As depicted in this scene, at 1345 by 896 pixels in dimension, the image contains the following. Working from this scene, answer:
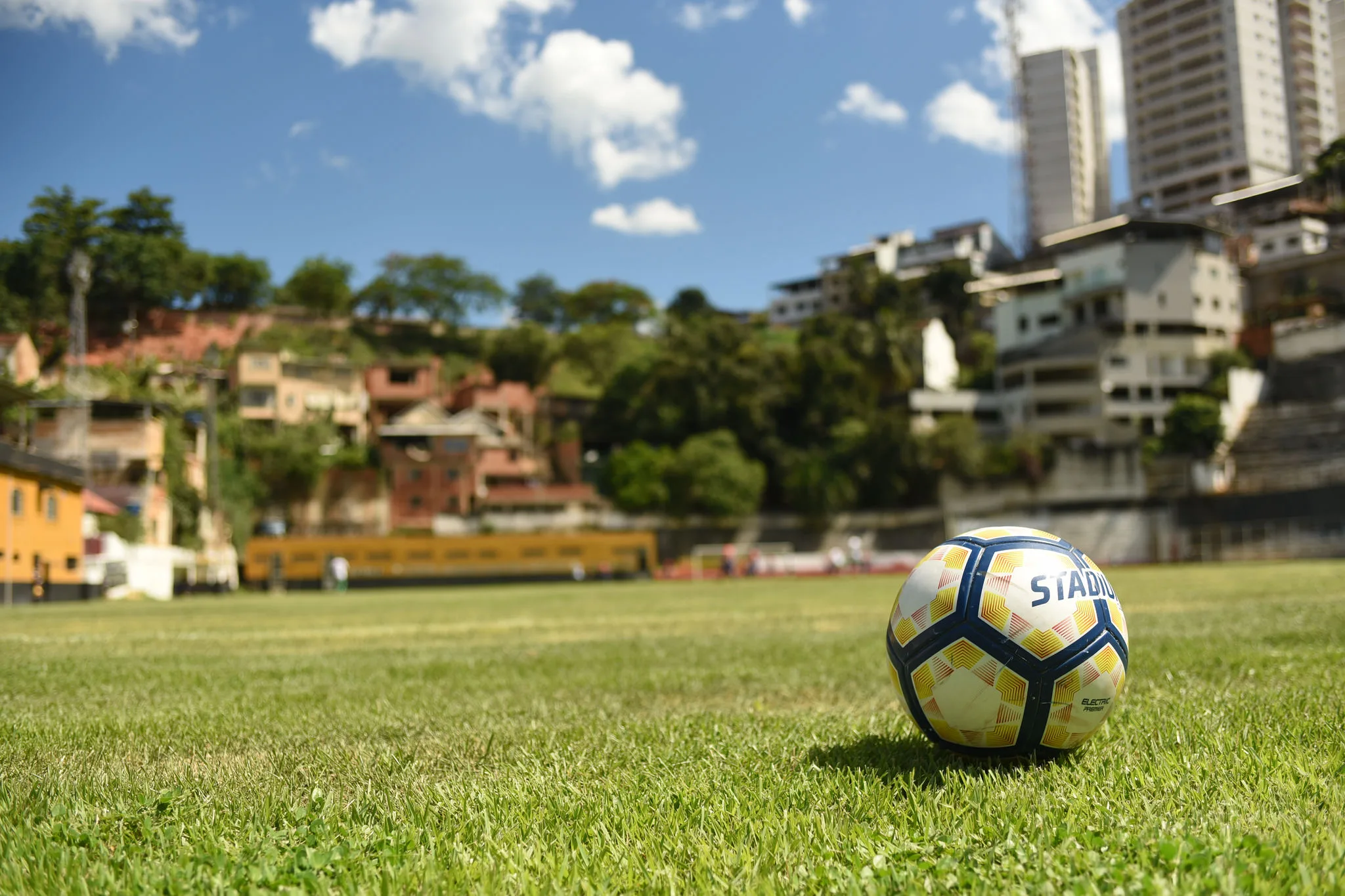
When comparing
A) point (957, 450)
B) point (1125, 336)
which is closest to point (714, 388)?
point (957, 450)

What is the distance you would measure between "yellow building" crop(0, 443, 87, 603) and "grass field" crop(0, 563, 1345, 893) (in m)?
26.6

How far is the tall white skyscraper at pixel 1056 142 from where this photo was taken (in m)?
140

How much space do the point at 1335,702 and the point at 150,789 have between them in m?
6.22

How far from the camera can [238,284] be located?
3939 inches

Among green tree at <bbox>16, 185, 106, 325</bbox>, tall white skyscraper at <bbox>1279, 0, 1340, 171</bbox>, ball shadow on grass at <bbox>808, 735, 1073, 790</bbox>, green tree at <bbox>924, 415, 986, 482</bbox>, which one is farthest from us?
tall white skyscraper at <bbox>1279, 0, 1340, 171</bbox>

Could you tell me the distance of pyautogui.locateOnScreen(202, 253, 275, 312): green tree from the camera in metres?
98.5

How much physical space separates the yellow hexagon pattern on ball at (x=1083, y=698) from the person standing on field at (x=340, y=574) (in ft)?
148

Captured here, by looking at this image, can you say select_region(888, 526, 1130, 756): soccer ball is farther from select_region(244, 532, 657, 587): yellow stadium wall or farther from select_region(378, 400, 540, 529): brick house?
Answer: select_region(378, 400, 540, 529): brick house

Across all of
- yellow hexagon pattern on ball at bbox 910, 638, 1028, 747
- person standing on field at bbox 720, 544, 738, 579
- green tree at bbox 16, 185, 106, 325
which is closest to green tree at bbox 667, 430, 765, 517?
person standing on field at bbox 720, 544, 738, 579

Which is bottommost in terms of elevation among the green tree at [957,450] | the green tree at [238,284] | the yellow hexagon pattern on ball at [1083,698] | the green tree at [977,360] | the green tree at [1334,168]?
the yellow hexagon pattern on ball at [1083,698]

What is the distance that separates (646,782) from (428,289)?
109 m

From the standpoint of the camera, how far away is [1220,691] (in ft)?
21.9

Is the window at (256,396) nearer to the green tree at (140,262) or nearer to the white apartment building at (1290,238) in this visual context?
the green tree at (140,262)

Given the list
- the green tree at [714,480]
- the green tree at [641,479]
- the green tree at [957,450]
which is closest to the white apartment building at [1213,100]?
the green tree at [957,450]
